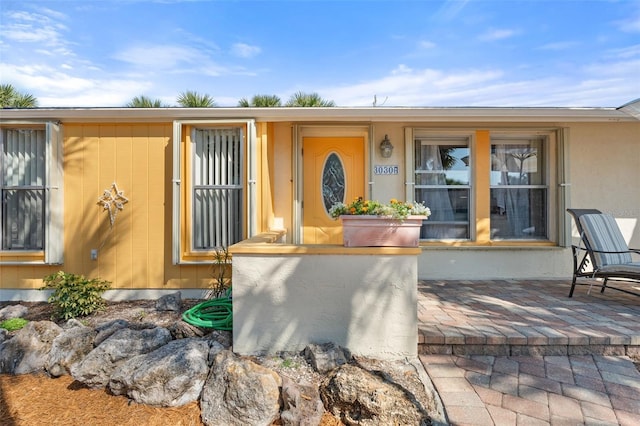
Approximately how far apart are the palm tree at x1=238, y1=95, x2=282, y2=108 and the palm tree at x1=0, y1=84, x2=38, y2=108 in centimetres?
540

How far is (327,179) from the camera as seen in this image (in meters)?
4.93

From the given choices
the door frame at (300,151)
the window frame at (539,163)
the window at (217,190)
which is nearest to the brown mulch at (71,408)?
the window at (217,190)

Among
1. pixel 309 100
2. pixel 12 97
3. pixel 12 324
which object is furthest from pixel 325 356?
pixel 12 97

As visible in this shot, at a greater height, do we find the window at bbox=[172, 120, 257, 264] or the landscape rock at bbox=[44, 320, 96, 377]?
the window at bbox=[172, 120, 257, 264]

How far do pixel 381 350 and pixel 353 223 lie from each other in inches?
40.0

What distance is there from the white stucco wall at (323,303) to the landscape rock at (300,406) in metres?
0.49

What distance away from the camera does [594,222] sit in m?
3.81

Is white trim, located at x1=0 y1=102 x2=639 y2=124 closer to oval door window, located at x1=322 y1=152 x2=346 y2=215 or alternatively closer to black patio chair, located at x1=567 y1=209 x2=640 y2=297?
oval door window, located at x1=322 y1=152 x2=346 y2=215

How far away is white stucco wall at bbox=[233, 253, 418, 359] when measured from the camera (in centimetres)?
A: 246

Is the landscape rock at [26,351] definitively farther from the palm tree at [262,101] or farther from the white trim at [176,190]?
the palm tree at [262,101]

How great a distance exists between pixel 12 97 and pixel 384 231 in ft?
34.6

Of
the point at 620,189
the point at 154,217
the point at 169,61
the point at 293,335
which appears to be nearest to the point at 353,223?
the point at 293,335

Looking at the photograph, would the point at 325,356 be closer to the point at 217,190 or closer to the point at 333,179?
the point at 217,190

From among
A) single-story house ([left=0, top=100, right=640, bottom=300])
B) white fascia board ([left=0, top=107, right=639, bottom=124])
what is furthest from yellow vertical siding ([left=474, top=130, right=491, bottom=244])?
white fascia board ([left=0, top=107, right=639, bottom=124])
